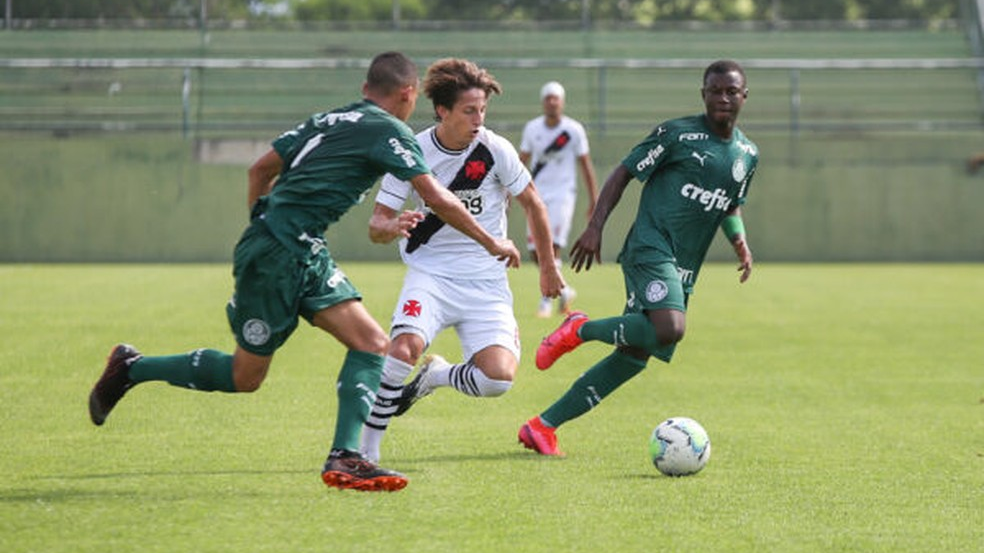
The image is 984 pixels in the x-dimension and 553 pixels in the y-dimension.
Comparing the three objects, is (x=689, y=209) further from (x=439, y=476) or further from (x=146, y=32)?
(x=146, y=32)

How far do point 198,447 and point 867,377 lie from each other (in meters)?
5.43

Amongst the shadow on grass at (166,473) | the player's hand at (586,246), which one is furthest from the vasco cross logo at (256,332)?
the player's hand at (586,246)

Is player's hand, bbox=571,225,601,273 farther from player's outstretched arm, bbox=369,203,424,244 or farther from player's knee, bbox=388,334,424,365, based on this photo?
player's outstretched arm, bbox=369,203,424,244

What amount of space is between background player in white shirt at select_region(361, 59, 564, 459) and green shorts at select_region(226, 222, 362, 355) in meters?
0.73

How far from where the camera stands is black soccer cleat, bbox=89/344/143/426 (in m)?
7.29

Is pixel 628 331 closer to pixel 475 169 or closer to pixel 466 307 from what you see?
pixel 466 307

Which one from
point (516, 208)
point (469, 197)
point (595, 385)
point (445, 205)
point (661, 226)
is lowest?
point (516, 208)

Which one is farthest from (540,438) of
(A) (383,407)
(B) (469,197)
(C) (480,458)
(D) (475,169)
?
(D) (475,169)

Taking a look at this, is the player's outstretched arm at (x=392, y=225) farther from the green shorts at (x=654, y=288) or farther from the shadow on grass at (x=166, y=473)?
the green shorts at (x=654, y=288)

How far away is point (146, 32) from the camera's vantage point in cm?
2869

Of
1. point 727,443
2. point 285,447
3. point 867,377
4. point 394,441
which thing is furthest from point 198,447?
point 867,377

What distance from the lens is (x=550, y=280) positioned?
753cm

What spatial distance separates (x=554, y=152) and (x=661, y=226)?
8.62 meters

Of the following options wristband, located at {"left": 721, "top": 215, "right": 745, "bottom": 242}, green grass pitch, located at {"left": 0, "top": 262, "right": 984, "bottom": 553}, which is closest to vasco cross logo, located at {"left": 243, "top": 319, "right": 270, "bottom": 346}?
green grass pitch, located at {"left": 0, "top": 262, "right": 984, "bottom": 553}
